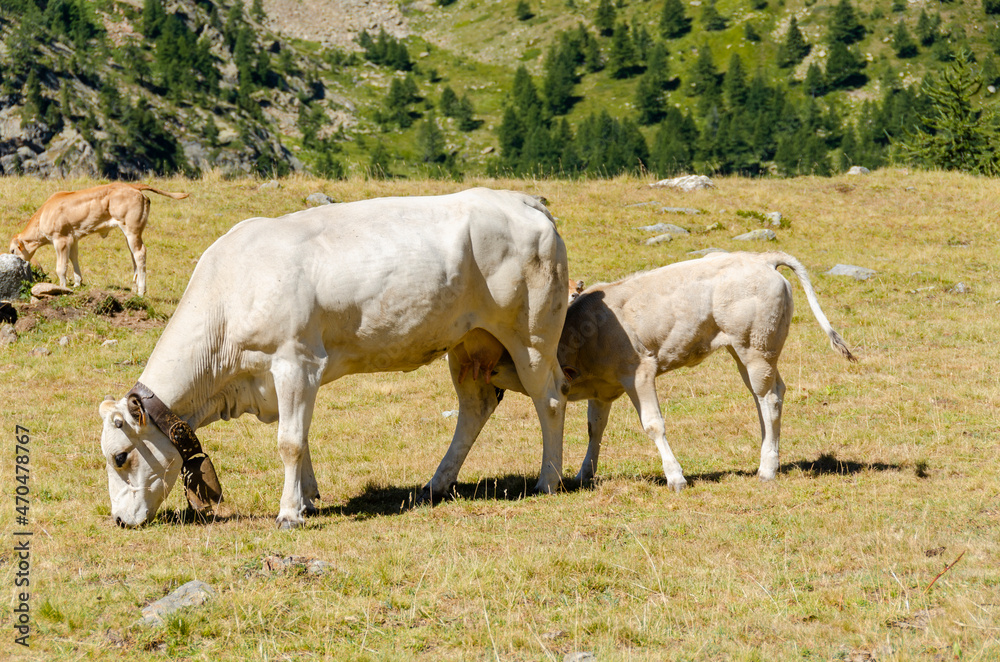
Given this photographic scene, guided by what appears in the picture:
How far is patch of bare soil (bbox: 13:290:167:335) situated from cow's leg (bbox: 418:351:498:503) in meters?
8.64

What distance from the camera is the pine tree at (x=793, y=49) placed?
493 feet

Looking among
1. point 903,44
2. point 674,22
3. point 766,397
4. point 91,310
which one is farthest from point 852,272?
point 674,22

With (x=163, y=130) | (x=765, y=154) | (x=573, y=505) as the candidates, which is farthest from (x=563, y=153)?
(x=573, y=505)

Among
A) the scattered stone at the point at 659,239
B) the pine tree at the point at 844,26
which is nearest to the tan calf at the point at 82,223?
the scattered stone at the point at 659,239

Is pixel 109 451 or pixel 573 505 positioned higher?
pixel 109 451

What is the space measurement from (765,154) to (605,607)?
13340cm

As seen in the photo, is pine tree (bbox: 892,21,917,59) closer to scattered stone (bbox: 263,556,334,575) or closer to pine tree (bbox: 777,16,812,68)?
pine tree (bbox: 777,16,812,68)

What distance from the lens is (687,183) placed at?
3047 centimetres

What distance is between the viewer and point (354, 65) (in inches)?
6772

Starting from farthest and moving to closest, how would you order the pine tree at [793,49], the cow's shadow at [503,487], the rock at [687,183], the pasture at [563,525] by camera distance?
the pine tree at [793,49] → the rock at [687,183] → the cow's shadow at [503,487] → the pasture at [563,525]

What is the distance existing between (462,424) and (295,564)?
3.60 meters

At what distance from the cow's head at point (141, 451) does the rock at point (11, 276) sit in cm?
1017

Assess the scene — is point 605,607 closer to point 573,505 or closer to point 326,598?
point 326,598

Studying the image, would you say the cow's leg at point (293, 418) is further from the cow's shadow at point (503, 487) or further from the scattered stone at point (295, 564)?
the scattered stone at point (295, 564)
